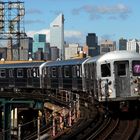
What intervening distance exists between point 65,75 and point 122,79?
14825mm

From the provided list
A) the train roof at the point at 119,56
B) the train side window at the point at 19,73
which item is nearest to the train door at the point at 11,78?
the train side window at the point at 19,73

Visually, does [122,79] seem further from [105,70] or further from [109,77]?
[105,70]

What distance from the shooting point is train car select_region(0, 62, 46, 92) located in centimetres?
4812

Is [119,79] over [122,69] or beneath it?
beneath

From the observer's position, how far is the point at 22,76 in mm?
49844

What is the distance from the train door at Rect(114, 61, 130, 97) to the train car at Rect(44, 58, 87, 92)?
9200 millimetres

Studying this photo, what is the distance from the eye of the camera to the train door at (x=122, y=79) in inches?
1008

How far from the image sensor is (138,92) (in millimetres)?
25875

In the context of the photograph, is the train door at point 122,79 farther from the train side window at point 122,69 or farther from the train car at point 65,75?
the train car at point 65,75

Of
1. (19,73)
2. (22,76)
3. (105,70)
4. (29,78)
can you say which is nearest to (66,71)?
(29,78)

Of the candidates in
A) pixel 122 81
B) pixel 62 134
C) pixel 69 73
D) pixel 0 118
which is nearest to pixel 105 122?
pixel 122 81

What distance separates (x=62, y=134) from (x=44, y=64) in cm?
2659

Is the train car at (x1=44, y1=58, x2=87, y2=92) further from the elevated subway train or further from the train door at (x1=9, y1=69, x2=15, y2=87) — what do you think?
the train door at (x1=9, y1=69, x2=15, y2=87)

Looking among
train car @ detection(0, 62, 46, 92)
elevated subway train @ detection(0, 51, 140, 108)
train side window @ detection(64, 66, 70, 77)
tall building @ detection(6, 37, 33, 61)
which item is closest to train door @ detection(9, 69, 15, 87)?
train car @ detection(0, 62, 46, 92)
